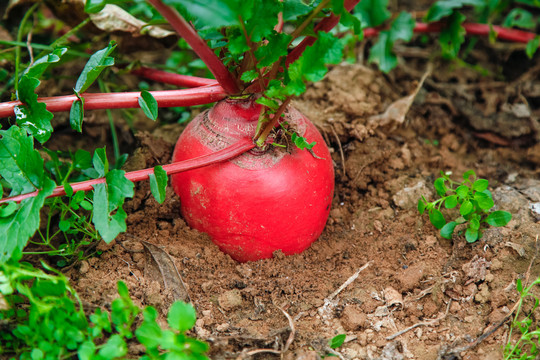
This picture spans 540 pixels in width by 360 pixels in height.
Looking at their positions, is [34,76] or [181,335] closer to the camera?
[181,335]

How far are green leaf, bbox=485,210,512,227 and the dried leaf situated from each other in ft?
3.61

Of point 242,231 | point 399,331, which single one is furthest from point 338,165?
point 399,331

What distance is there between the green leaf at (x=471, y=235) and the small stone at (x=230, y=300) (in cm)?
85

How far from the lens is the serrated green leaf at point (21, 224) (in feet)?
4.43

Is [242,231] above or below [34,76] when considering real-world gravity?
below

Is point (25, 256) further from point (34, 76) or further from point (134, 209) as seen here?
point (34, 76)

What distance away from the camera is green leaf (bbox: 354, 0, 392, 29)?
2.25 metres

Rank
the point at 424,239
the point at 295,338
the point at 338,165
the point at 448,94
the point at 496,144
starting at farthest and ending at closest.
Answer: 1. the point at 448,94
2. the point at 496,144
3. the point at 338,165
4. the point at 424,239
5. the point at 295,338

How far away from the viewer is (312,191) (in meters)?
1.76

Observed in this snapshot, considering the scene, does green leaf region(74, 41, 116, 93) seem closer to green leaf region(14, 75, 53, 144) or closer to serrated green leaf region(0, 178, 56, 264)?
green leaf region(14, 75, 53, 144)

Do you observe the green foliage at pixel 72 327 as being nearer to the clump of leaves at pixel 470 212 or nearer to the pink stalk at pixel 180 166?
the pink stalk at pixel 180 166

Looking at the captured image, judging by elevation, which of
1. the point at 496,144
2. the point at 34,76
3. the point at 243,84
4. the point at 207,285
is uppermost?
the point at 34,76

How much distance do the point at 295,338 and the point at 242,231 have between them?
0.42m

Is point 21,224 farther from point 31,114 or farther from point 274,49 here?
point 274,49
